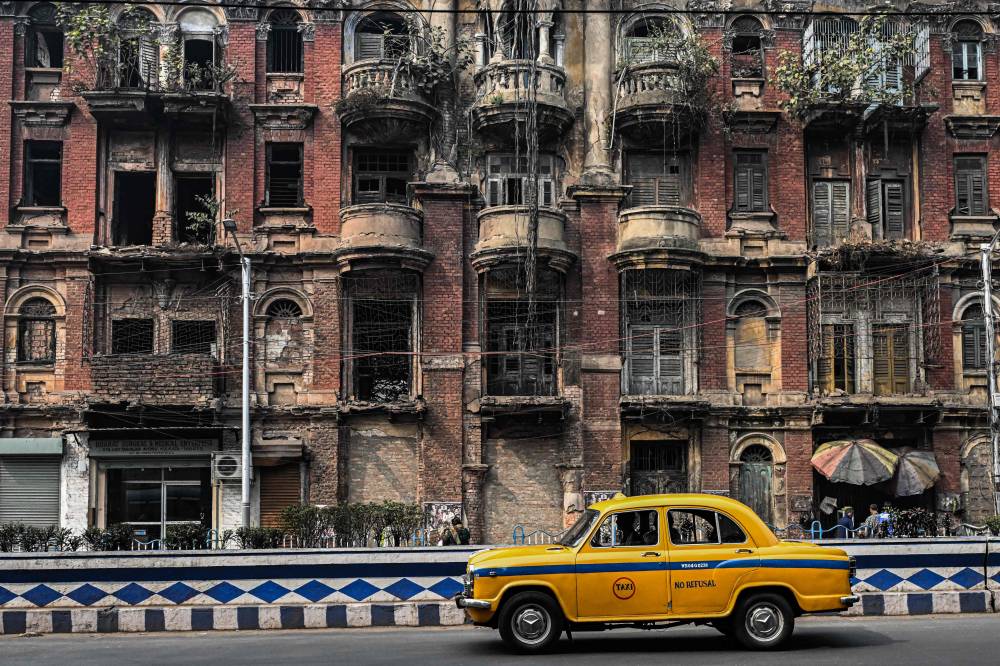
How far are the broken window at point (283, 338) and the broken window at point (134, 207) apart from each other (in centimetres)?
424

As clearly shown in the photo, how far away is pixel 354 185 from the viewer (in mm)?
30453

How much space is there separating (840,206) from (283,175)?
50.8 feet

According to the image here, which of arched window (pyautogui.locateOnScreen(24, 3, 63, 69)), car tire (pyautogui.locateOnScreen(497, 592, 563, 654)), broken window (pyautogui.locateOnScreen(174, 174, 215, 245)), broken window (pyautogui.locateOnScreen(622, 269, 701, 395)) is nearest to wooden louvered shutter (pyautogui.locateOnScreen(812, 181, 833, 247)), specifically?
broken window (pyautogui.locateOnScreen(622, 269, 701, 395))

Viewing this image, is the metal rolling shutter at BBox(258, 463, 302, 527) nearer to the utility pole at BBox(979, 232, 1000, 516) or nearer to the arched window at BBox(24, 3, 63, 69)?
the arched window at BBox(24, 3, 63, 69)

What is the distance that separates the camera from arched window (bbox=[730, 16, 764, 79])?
102 ft

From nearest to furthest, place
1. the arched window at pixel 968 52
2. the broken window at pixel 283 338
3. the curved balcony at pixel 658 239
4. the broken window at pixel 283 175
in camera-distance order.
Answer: the curved balcony at pixel 658 239, the broken window at pixel 283 338, the broken window at pixel 283 175, the arched window at pixel 968 52

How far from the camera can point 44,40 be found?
100 feet

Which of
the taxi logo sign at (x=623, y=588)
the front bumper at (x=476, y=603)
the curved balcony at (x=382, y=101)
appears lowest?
the front bumper at (x=476, y=603)

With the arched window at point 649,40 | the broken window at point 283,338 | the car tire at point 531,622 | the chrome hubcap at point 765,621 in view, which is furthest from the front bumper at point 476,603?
the arched window at point 649,40

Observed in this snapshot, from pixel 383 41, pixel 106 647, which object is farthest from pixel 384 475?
pixel 106 647

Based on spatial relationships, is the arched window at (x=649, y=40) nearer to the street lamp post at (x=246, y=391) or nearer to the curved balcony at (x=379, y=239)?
the curved balcony at (x=379, y=239)

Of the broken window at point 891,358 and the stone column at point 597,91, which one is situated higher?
the stone column at point 597,91

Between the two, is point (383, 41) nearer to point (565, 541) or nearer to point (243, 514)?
point (243, 514)

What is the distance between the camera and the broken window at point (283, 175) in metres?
30.5
